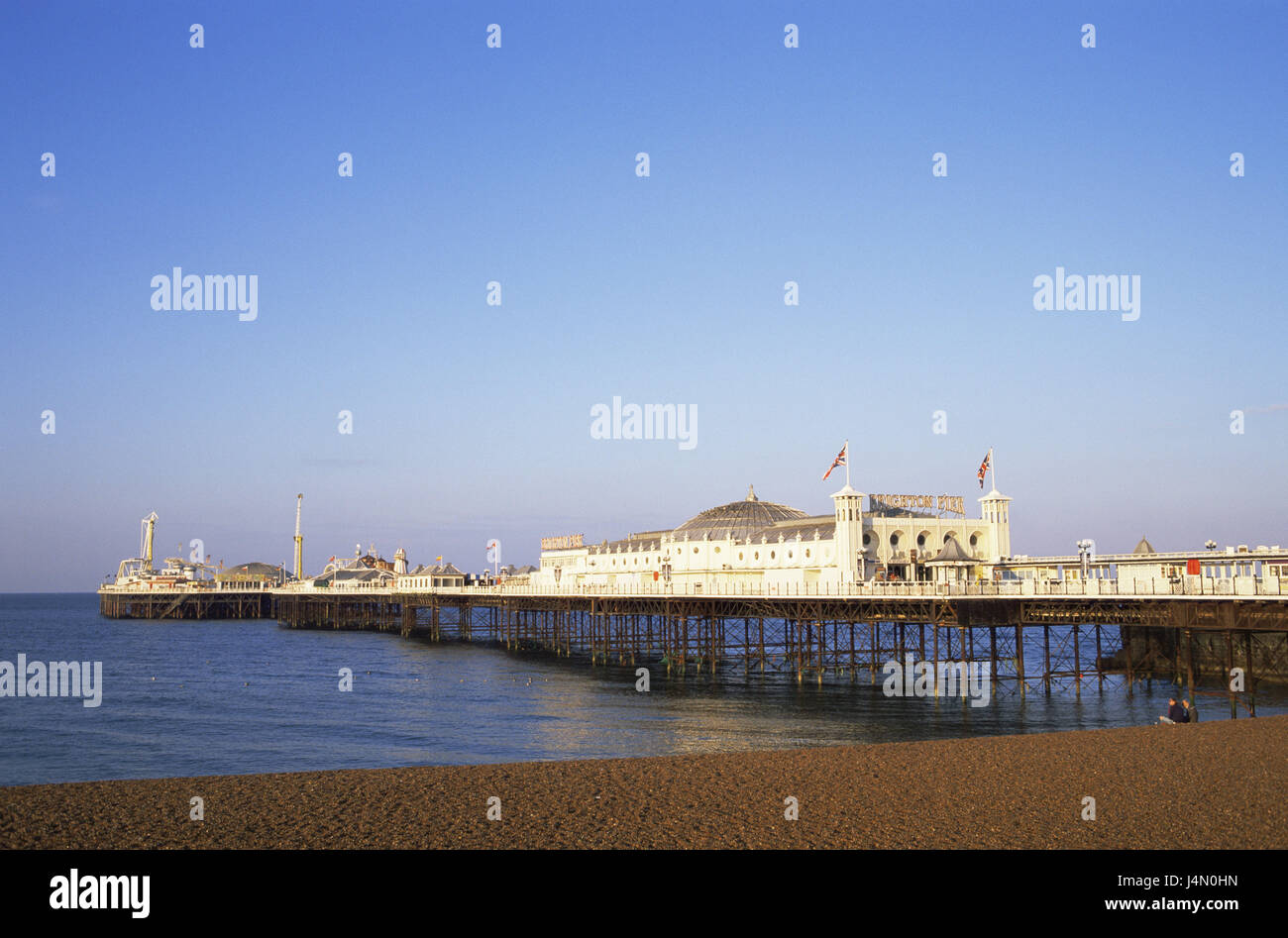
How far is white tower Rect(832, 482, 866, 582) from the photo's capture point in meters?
57.9

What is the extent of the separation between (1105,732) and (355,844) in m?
20.5

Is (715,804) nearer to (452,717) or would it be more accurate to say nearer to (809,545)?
(452,717)

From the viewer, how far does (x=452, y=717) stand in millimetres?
42094

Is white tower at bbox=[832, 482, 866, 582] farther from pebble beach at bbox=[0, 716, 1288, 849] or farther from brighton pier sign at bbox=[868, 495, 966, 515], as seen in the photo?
pebble beach at bbox=[0, 716, 1288, 849]

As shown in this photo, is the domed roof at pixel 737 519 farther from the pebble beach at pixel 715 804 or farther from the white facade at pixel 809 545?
the pebble beach at pixel 715 804

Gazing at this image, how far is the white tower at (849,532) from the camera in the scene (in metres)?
57.9

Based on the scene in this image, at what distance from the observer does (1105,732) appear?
2731 cm

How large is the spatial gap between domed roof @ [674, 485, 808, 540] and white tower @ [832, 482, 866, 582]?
14.2m

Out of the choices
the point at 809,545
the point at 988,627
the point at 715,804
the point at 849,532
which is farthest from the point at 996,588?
the point at 715,804

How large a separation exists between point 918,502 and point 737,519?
17.6 meters

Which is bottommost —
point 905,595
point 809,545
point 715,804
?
point 715,804

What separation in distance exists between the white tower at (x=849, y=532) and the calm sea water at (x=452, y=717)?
22.6 ft
